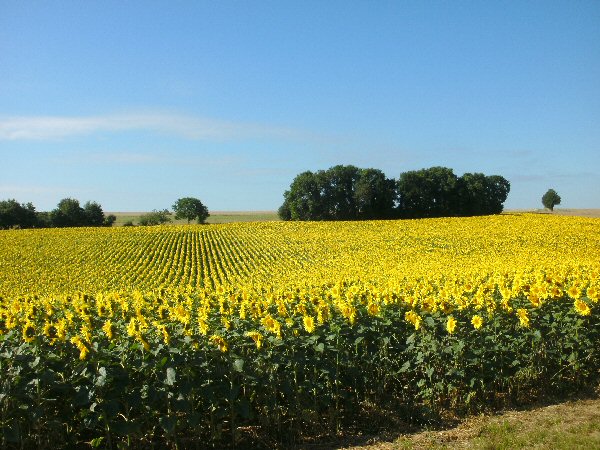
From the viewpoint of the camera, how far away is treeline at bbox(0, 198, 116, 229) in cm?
7769

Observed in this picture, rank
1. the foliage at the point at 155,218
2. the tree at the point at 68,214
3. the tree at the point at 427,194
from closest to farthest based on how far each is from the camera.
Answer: the tree at the point at 427,194 → the tree at the point at 68,214 → the foliage at the point at 155,218

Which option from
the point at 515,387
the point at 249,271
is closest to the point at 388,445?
the point at 515,387

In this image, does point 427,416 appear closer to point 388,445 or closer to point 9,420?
point 388,445

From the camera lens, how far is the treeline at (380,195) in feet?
253

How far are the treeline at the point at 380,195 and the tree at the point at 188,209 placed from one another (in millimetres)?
22574

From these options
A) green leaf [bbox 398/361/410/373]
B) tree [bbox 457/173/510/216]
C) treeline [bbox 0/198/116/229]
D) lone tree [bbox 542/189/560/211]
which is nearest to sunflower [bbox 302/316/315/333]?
green leaf [bbox 398/361/410/373]

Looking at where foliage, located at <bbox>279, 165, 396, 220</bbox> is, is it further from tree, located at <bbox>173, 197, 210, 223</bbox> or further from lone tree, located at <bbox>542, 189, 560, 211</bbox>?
lone tree, located at <bbox>542, 189, 560, 211</bbox>

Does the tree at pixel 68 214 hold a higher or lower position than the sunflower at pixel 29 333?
higher

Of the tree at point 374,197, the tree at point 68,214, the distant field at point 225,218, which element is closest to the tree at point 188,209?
the distant field at point 225,218

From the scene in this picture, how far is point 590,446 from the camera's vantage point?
5.38m

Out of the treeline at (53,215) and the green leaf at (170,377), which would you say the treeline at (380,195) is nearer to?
the treeline at (53,215)

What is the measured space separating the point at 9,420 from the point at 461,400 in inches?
193

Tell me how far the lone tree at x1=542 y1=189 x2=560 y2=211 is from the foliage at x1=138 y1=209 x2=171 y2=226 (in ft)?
242

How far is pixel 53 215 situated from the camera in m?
84.8
